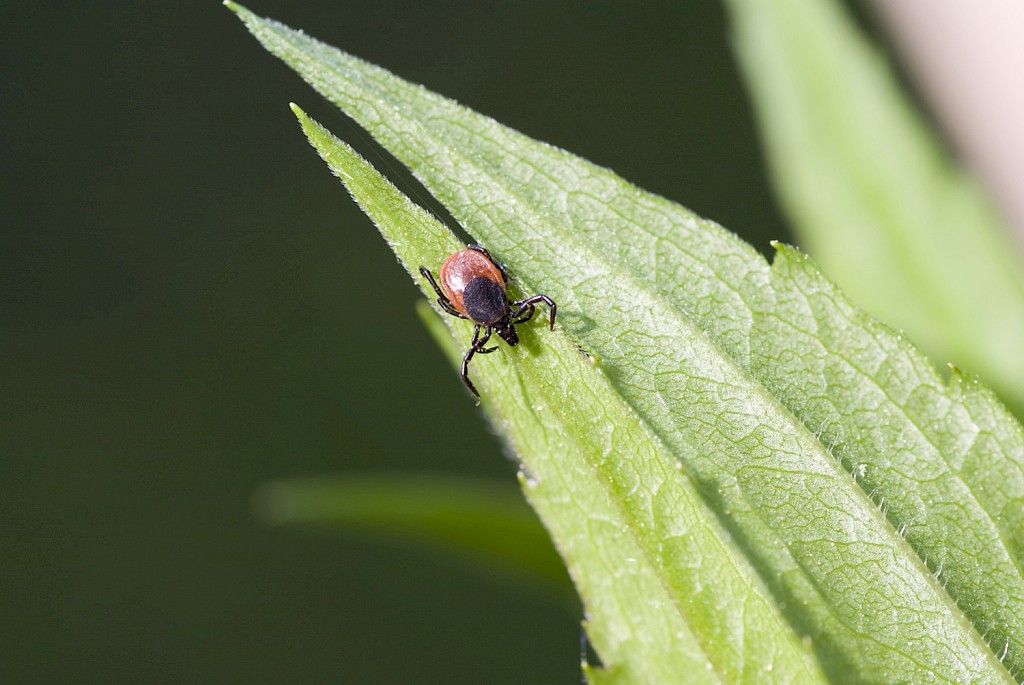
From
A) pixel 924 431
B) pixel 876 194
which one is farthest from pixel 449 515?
pixel 876 194

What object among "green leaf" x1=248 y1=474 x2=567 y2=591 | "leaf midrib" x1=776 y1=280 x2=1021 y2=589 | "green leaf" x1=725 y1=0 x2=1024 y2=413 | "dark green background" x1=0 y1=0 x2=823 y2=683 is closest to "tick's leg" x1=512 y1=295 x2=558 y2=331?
"leaf midrib" x1=776 y1=280 x2=1021 y2=589

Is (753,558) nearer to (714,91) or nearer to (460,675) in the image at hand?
(460,675)

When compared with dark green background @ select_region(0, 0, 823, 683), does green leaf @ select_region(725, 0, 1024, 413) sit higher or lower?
lower

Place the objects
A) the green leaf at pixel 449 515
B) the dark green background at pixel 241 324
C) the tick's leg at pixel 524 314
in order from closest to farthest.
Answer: the tick's leg at pixel 524 314
the green leaf at pixel 449 515
the dark green background at pixel 241 324

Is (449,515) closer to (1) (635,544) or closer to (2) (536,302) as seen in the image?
(2) (536,302)

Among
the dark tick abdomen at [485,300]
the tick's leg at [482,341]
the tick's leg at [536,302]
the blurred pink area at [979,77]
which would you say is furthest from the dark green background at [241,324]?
the tick's leg at [482,341]

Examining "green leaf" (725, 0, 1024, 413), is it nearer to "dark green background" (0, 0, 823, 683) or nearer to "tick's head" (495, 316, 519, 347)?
"tick's head" (495, 316, 519, 347)

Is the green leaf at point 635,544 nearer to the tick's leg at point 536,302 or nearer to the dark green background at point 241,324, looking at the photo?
the tick's leg at point 536,302
